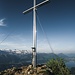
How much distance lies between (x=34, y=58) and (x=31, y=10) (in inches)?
321

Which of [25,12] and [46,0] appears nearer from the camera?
[46,0]

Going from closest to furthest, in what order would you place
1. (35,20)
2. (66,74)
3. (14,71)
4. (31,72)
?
(31,72), (35,20), (14,71), (66,74)

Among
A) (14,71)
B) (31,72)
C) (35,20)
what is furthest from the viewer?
(14,71)

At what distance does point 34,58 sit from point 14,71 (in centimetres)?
484

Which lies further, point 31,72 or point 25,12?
point 25,12

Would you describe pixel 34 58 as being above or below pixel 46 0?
below

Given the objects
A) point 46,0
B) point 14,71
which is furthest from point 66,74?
point 46,0

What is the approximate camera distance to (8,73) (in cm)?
2330

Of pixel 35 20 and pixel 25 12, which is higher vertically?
pixel 25 12

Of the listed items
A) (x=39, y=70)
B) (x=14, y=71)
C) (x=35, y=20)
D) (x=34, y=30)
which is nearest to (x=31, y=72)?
(x=39, y=70)

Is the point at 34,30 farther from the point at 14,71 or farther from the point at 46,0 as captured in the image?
the point at 14,71

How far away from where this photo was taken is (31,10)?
914 inches

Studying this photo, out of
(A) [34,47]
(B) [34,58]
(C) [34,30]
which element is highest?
(C) [34,30]

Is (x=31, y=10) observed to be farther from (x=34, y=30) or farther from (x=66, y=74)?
(x=66, y=74)
